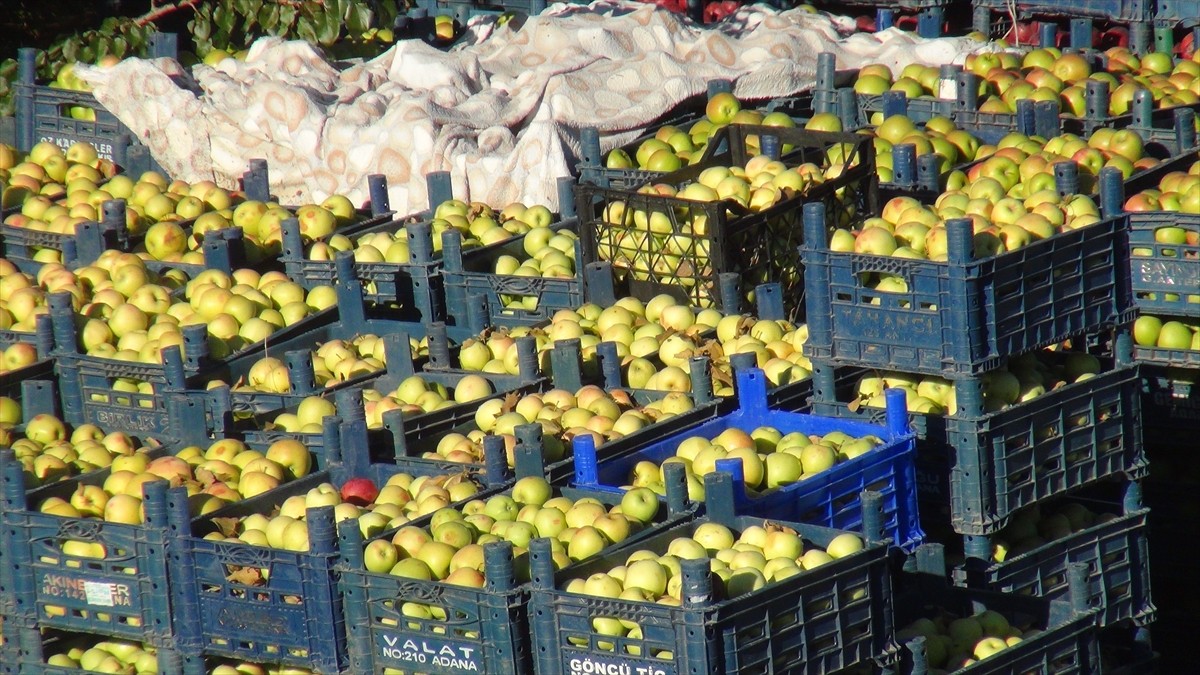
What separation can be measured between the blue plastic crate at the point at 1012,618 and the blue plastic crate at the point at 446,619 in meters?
0.84

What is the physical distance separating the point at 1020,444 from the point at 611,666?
1.94 m

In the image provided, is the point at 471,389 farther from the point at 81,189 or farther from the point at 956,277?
the point at 81,189

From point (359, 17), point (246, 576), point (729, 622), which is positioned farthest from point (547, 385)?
point (359, 17)

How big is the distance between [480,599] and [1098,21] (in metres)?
6.88

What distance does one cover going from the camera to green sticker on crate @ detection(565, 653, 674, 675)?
5.44 metres

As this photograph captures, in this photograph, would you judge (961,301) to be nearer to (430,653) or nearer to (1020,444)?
(1020,444)

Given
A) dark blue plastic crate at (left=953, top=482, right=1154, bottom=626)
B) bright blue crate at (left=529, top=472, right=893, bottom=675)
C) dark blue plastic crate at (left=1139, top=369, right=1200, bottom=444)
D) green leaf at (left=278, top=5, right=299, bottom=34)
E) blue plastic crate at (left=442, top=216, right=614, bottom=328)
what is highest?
green leaf at (left=278, top=5, right=299, bottom=34)

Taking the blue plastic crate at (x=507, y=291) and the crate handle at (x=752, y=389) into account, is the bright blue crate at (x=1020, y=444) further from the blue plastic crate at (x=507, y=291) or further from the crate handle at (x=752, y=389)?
the blue plastic crate at (x=507, y=291)

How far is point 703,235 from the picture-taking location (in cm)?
793

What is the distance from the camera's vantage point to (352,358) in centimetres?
804

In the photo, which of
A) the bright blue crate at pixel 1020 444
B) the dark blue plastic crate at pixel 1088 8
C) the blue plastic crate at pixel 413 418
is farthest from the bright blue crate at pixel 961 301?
Result: the dark blue plastic crate at pixel 1088 8

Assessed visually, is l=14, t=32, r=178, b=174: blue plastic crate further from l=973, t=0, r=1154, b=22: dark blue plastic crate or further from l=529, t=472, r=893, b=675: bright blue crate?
l=529, t=472, r=893, b=675: bright blue crate

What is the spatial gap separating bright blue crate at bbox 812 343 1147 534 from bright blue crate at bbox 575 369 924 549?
20 centimetres

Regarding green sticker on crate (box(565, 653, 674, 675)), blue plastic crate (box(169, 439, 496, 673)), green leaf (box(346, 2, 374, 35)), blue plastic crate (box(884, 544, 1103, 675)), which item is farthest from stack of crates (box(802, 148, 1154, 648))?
green leaf (box(346, 2, 374, 35))
